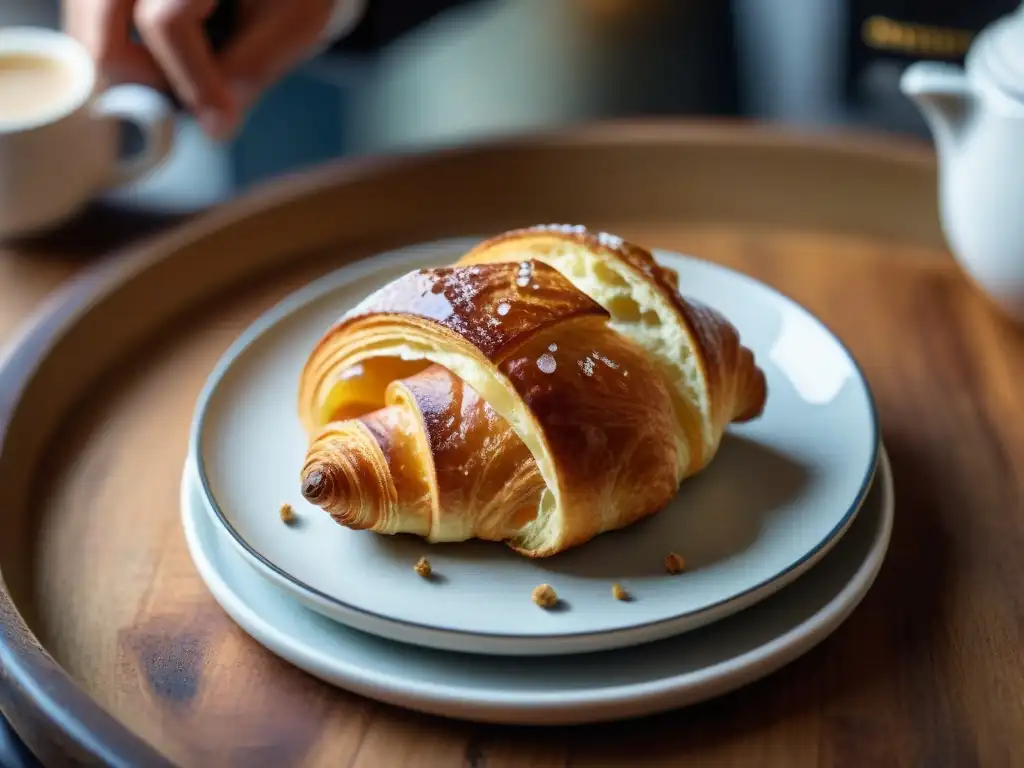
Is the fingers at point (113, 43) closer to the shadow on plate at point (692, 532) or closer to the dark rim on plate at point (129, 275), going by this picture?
the dark rim on plate at point (129, 275)

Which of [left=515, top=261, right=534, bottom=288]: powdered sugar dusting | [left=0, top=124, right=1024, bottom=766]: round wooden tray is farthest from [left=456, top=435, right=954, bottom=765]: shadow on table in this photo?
[left=515, top=261, right=534, bottom=288]: powdered sugar dusting

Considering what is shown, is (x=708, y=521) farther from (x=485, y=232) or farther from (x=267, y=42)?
(x=267, y=42)

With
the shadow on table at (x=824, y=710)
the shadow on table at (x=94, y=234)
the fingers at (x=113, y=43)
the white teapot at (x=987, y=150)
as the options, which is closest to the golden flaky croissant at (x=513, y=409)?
the shadow on table at (x=824, y=710)

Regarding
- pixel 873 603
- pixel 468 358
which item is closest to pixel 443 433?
pixel 468 358

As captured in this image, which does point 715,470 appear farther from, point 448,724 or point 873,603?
point 448,724

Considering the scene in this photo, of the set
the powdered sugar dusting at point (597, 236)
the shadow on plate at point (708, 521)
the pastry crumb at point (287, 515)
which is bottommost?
the shadow on plate at point (708, 521)

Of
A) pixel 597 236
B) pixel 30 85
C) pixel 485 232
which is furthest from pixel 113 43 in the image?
pixel 597 236
